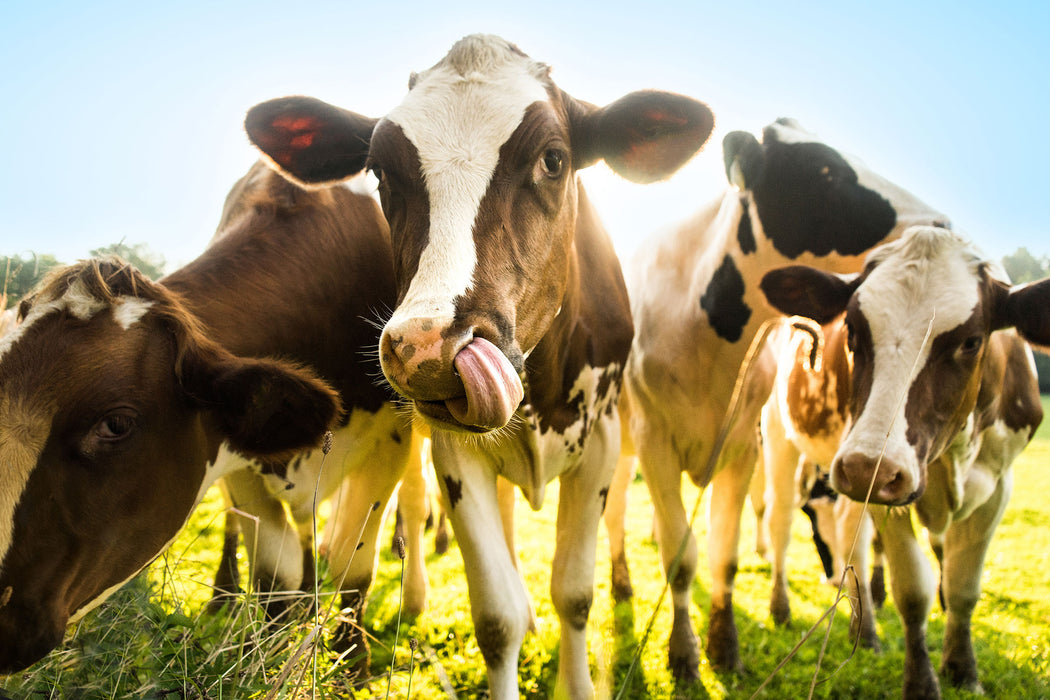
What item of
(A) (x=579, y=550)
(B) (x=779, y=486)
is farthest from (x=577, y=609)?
(B) (x=779, y=486)

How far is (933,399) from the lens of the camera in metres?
3.03

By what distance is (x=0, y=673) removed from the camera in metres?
1.91

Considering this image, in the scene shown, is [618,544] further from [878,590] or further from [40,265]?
[40,265]

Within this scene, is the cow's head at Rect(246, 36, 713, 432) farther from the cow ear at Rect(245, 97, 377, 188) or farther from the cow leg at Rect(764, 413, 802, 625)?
the cow leg at Rect(764, 413, 802, 625)

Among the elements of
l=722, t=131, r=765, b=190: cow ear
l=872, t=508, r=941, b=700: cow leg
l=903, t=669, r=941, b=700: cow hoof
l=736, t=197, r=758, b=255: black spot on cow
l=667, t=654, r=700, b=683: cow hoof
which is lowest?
l=667, t=654, r=700, b=683: cow hoof

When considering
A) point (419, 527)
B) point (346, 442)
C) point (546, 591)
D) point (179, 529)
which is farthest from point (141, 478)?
point (546, 591)

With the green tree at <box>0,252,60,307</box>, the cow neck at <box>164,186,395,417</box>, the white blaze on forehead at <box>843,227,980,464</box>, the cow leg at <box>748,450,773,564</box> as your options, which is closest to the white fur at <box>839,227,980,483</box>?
the white blaze on forehead at <box>843,227,980,464</box>

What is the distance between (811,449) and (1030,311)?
1.72 metres

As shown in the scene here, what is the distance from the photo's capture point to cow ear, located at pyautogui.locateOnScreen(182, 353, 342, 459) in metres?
2.36

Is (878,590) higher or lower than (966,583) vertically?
lower

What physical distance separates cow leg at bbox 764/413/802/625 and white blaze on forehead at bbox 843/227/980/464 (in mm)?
2405

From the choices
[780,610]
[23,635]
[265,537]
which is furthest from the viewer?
[780,610]

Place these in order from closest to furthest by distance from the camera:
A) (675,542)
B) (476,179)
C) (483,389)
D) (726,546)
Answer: (483,389), (476,179), (675,542), (726,546)

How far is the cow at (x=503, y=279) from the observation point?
188cm
